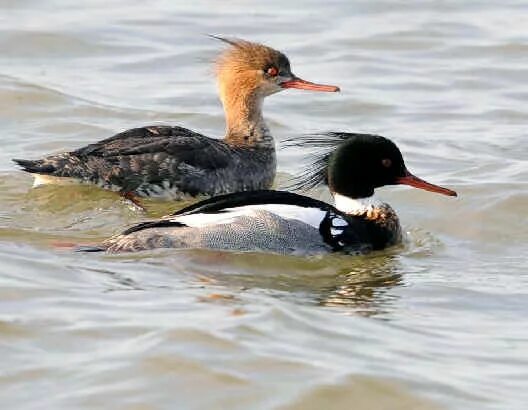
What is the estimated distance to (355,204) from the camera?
406 inches

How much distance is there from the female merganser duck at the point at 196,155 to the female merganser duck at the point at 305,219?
1482mm

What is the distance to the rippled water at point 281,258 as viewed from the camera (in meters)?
7.09

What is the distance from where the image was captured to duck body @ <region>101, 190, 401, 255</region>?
9.46 meters

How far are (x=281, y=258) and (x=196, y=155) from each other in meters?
2.11

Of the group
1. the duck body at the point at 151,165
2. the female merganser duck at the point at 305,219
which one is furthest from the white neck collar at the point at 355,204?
the duck body at the point at 151,165

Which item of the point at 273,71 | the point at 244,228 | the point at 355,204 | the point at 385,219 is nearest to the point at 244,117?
the point at 273,71

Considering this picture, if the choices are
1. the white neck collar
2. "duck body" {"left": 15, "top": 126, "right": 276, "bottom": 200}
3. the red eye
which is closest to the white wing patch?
the white neck collar

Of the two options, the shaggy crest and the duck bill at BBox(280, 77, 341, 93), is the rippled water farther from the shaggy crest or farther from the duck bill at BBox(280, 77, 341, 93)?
the shaggy crest

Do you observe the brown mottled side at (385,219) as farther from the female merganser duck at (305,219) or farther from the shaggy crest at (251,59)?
the shaggy crest at (251,59)

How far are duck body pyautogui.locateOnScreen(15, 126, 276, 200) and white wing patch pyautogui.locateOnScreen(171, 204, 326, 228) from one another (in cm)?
173

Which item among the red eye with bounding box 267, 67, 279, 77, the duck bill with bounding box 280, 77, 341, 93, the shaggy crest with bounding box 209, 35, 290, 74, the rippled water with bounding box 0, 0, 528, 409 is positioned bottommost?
the rippled water with bounding box 0, 0, 528, 409

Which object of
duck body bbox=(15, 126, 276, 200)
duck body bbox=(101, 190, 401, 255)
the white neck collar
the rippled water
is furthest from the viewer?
duck body bbox=(15, 126, 276, 200)

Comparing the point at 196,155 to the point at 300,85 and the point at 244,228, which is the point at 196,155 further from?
the point at 244,228

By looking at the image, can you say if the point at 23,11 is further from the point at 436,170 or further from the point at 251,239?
the point at 251,239
